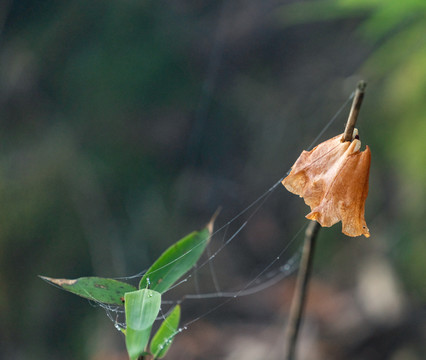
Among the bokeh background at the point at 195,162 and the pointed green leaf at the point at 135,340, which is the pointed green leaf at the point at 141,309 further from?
the bokeh background at the point at 195,162

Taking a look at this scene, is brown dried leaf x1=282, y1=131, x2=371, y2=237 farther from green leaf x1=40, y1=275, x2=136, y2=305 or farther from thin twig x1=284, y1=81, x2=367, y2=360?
green leaf x1=40, y1=275, x2=136, y2=305

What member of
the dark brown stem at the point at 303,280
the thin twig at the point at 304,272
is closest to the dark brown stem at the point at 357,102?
the thin twig at the point at 304,272

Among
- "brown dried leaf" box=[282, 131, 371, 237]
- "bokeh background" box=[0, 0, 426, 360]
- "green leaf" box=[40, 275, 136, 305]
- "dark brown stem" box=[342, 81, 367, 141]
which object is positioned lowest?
"green leaf" box=[40, 275, 136, 305]

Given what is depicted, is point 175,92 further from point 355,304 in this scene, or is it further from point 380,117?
point 355,304

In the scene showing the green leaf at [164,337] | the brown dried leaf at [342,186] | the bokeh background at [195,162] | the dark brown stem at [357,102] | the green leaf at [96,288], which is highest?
the bokeh background at [195,162]

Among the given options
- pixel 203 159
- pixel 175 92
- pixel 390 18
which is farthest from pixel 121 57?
pixel 390 18

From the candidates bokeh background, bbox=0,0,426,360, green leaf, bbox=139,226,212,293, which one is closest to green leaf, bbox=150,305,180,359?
green leaf, bbox=139,226,212,293
